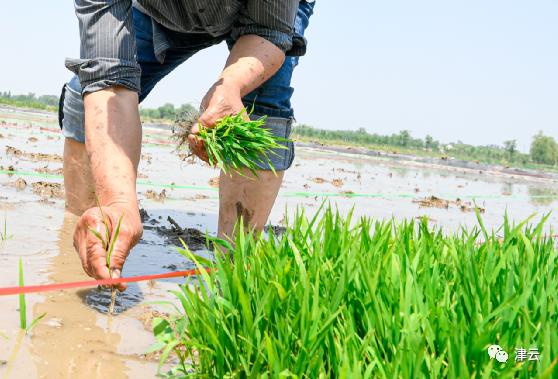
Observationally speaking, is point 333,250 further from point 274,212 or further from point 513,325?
point 274,212

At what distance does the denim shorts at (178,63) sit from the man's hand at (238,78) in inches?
17.6

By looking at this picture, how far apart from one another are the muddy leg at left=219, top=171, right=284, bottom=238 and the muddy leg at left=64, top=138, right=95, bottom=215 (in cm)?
66

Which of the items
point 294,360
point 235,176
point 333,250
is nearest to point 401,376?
point 294,360

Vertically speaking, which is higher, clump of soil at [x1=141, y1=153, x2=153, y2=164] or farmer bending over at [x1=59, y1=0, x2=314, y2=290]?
farmer bending over at [x1=59, y1=0, x2=314, y2=290]

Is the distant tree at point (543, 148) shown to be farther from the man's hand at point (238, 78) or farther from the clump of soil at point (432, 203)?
the man's hand at point (238, 78)

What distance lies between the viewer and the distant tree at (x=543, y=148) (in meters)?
64.9

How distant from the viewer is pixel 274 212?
505 cm

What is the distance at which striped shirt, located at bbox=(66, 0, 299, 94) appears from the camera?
2.27 m

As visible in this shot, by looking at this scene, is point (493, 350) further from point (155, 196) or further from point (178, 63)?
point (155, 196)

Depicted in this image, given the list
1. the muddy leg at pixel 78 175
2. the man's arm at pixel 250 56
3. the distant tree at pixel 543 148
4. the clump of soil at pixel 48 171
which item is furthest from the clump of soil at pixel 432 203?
the distant tree at pixel 543 148

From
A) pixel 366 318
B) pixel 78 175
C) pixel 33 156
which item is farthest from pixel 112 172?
pixel 33 156

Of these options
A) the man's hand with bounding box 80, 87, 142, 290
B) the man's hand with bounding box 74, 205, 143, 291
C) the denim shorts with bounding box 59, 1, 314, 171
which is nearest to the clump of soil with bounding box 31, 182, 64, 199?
the denim shorts with bounding box 59, 1, 314, 171

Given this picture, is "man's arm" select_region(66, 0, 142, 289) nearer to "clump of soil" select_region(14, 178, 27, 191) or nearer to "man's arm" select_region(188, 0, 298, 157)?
"man's arm" select_region(188, 0, 298, 157)

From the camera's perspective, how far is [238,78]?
7.27 feet
